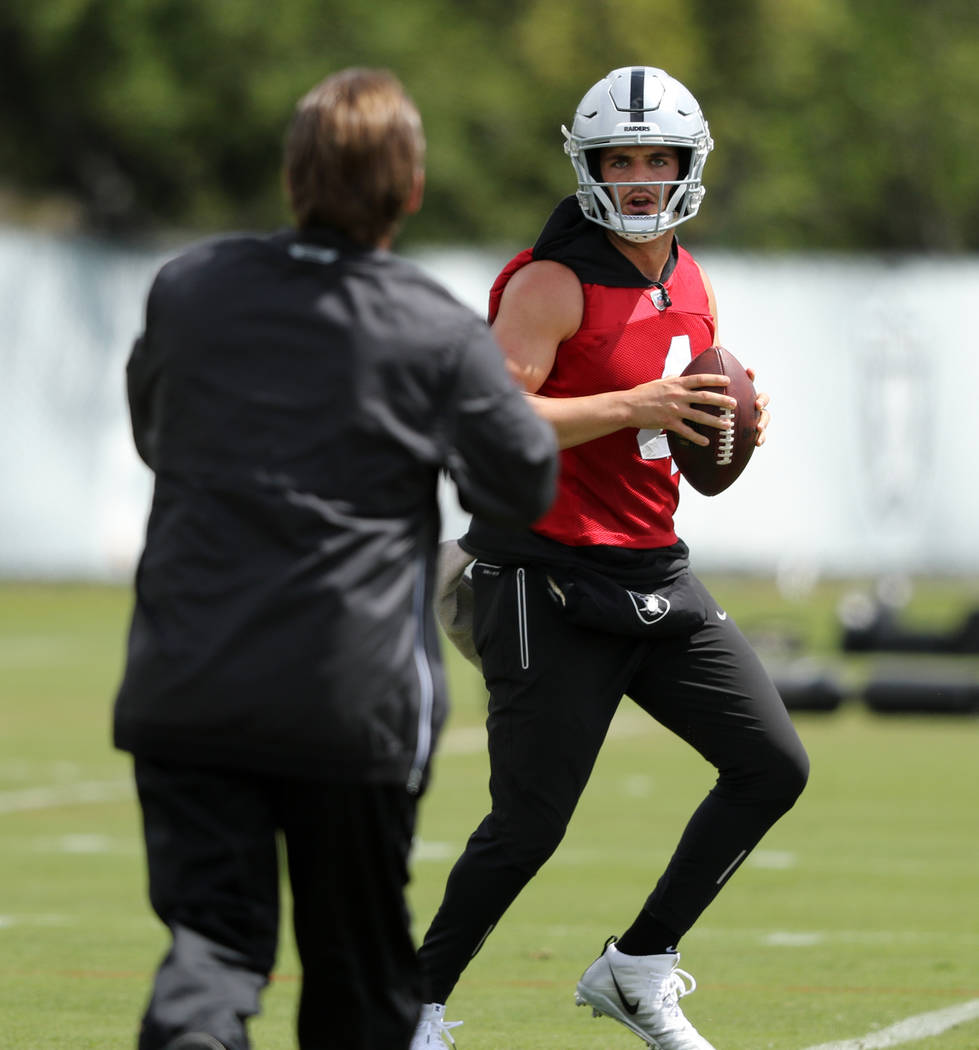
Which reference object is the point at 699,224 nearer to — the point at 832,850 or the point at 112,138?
the point at 112,138

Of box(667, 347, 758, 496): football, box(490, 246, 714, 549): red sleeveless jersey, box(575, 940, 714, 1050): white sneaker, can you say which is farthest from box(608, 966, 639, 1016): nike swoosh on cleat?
box(667, 347, 758, 496): football

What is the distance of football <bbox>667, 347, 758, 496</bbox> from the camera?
568 centimetres

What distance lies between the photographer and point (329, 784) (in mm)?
4020

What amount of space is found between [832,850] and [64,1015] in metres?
4.80

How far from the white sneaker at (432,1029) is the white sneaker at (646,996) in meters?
0.47

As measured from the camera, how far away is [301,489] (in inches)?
156

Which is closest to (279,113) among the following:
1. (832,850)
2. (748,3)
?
(748,3)

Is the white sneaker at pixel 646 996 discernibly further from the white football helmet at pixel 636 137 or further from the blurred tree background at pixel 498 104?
the blurred tree background at pixel 498 104

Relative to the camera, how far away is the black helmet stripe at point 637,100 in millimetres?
5715

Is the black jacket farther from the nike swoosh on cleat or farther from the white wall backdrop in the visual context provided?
the white wall backdrop

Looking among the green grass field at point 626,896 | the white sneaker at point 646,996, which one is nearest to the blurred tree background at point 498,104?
the green grass field at point 626,896

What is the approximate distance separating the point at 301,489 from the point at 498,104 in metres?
37.3

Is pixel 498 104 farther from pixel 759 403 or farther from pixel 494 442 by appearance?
pixel 494 442

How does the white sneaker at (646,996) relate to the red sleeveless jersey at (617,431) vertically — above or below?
below
